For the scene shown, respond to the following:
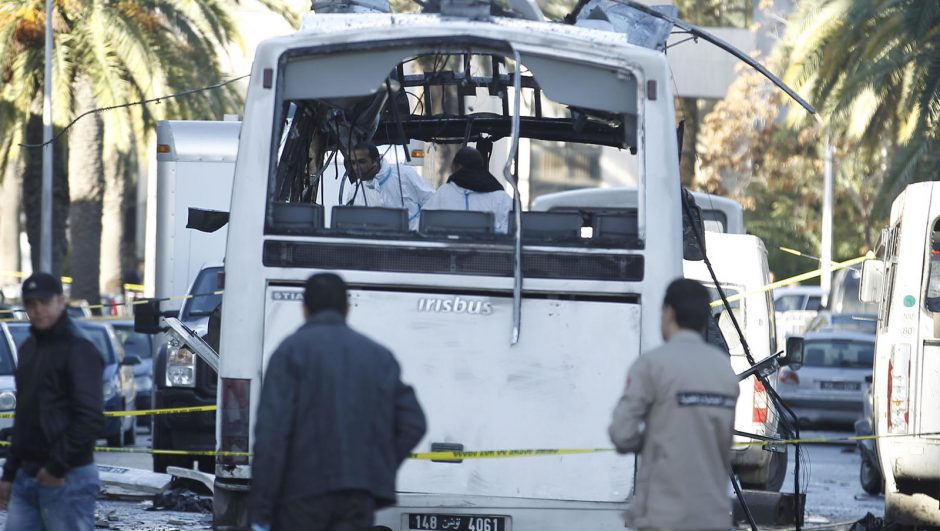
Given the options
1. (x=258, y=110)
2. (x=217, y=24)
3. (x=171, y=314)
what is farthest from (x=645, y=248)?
(x=217, y=24)

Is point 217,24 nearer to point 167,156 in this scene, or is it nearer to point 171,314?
point 167,156

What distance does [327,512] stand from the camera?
6.07m

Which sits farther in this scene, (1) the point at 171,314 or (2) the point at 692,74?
(2) the point at 692,74

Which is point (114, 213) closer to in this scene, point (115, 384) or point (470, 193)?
point (115, 384)

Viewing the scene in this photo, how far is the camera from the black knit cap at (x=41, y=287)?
274 inches

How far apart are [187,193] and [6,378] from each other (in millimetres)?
2467

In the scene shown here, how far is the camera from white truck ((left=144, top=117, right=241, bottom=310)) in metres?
16.0

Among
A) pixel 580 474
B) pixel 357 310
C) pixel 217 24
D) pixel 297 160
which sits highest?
pixel 217 24

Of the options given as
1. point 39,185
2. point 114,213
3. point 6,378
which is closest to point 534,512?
point 6,378

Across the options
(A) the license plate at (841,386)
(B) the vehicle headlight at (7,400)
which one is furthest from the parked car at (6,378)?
(A) the license plate at (841,386)

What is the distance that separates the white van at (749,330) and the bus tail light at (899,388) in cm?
140

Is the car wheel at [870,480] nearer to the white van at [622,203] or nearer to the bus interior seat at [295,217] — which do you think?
the white van at [622,203]

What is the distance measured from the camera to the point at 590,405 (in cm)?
794

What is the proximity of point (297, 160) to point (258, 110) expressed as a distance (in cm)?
148
